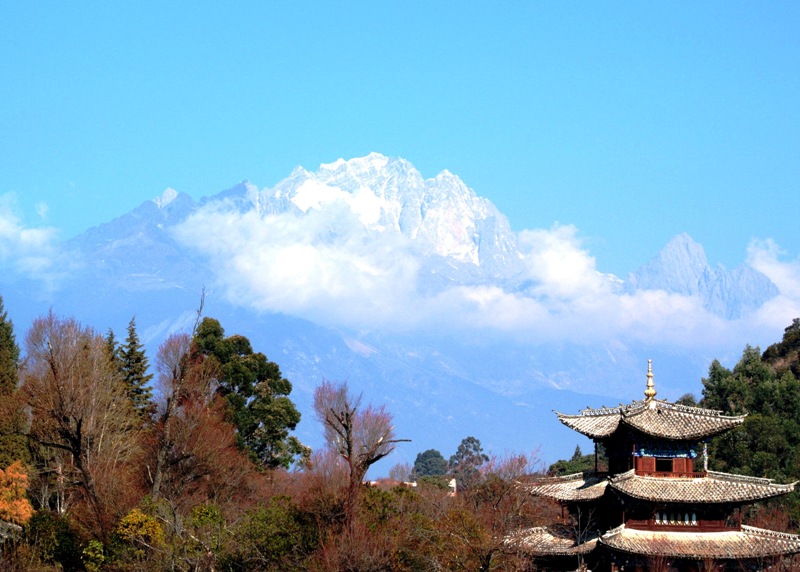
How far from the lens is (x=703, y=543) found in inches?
1698

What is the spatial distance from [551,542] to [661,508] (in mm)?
4807

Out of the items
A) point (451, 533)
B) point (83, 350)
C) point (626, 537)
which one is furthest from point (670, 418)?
point (83, 350)

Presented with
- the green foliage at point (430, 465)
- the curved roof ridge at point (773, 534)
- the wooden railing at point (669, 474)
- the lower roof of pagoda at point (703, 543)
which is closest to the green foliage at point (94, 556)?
the lower roof of pagoda at point (703, 543)

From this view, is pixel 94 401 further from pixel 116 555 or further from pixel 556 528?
pixel 556 528

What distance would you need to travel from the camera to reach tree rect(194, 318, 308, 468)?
6831cm

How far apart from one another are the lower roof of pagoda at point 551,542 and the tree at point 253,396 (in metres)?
25.2

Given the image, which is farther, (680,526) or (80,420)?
(680,526)

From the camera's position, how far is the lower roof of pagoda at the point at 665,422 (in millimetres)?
44000

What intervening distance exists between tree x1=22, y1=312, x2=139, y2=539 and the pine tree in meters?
4.06

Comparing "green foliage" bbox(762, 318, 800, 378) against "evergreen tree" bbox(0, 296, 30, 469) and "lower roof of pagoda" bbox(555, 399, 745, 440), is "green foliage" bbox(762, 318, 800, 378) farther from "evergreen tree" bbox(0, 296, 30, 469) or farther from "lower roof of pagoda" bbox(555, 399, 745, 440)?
"evergreen tree" bbox(0, 296, 30, 469)

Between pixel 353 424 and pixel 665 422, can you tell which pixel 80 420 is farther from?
pixel 665 422

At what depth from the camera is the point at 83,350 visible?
5531cm

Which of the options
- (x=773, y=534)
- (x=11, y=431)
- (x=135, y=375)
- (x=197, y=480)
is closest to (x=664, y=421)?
(x=773, y=534)

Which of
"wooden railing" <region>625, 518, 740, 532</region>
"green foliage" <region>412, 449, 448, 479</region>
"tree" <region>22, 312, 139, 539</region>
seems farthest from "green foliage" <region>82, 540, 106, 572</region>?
"green foliage" <region>412, 449, 448, 479</region>
